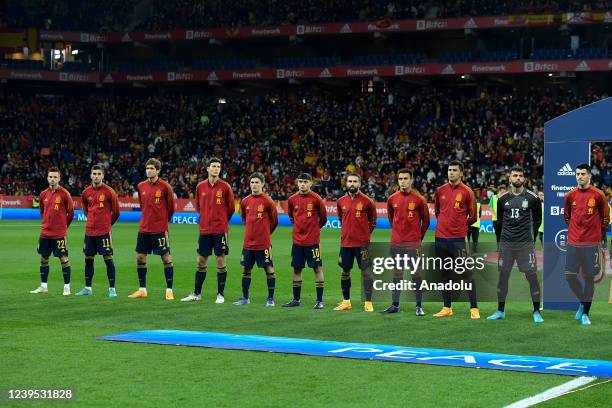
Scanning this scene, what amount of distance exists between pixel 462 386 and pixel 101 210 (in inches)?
380

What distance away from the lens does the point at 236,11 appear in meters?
58.5

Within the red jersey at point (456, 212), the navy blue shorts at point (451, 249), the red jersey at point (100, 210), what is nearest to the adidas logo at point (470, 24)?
the red jersey at point (100, 210)

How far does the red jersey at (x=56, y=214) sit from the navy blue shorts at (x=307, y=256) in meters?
4.46

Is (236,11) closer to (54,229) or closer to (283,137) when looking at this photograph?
(283,137)

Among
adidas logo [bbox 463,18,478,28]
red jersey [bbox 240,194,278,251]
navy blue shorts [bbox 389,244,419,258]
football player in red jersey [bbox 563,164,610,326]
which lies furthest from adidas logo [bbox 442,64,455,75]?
navy blue shorts [bbox 389,244,419,258]

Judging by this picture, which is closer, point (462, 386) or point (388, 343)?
point (462, 386)

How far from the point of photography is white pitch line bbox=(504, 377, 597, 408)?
8.66 meters

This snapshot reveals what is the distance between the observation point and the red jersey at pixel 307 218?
52.4 feet

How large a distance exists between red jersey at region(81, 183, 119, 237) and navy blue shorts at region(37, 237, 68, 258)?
1.67 feet

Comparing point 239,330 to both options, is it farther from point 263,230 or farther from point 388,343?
A: point 263,230

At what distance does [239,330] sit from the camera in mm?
13289

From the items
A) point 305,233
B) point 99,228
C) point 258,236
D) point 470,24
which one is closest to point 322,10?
point 470,24

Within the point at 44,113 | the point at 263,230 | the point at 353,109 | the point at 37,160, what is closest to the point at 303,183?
the point at 263,230

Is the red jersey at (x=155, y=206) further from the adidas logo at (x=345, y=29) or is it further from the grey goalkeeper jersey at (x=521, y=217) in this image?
the adidas logo at (x=345, y=29)
